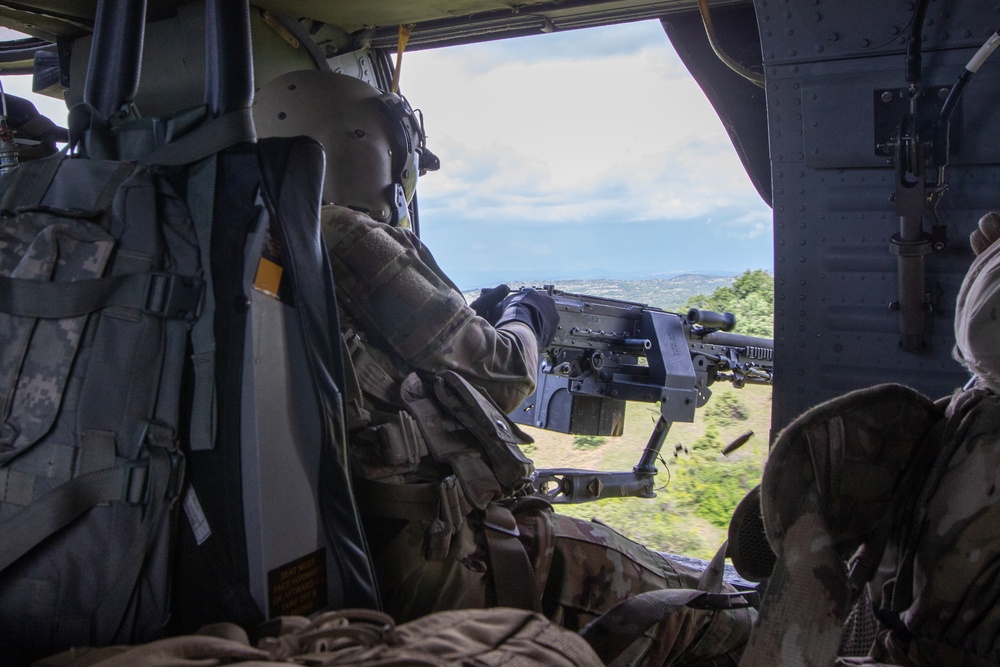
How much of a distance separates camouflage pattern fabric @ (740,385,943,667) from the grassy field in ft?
8.19

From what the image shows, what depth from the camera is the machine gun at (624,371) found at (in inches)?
137

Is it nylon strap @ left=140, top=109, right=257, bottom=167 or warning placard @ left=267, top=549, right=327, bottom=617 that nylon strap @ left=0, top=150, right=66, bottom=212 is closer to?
nylon strap @ left=140, top=109, right=257, bottom=167

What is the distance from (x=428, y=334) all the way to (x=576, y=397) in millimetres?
1996

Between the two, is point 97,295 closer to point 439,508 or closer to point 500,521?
point 439,508

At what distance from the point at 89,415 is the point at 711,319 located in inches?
116

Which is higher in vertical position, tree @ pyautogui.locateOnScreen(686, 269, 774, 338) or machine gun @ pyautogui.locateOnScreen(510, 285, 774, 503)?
tree @ pyautogui.locateOnScreen(686, 269, 774, 338)

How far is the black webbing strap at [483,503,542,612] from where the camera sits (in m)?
1.77

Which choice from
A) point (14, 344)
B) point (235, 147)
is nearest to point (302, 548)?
point (14, 344)

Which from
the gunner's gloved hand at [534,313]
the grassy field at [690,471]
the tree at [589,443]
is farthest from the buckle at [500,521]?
the tree at [589,443]

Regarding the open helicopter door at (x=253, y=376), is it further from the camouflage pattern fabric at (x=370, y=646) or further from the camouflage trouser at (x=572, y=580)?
the camouflage trouser at (x=572, y=580)

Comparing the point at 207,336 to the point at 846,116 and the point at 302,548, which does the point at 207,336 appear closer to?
the point at 302,548

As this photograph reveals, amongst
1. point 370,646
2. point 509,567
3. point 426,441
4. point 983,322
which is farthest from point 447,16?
point 370,646

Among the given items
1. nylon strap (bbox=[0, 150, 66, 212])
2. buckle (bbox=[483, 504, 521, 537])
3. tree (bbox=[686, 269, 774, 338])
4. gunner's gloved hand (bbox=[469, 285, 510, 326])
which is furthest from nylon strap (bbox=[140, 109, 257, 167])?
tree (bbox=[686, 269, 774, 338])

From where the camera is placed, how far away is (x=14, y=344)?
3.74 ft
